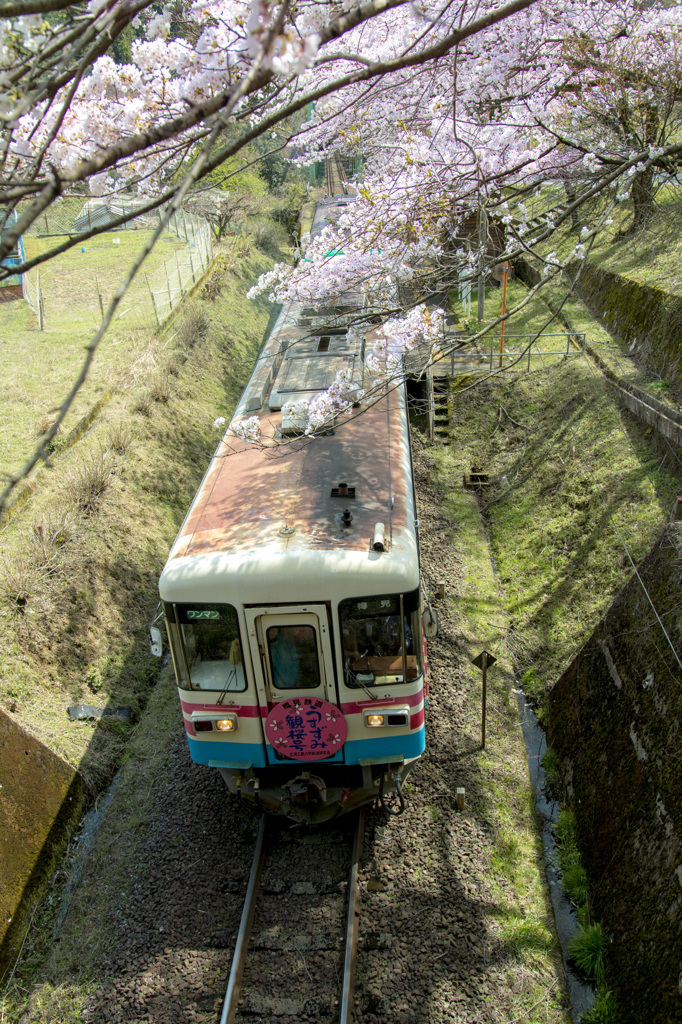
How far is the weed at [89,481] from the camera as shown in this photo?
999 cm

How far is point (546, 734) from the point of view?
7.66 meters

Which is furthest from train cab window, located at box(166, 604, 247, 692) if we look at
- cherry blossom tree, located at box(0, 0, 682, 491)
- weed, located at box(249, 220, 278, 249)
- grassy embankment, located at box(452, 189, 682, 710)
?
weed, located at box(249, 220, 278, 249)

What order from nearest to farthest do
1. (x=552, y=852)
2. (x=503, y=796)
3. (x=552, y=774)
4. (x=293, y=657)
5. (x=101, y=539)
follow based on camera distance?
(x=293, y=657) → (x=552, y=852) → (x=503, y=796) → (x=552, y=774) → (x=101, y=539)

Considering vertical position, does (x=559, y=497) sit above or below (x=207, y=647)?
below

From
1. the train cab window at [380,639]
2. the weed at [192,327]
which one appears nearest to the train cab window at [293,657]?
the train cab window at [380,639]

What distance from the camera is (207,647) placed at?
5707mm

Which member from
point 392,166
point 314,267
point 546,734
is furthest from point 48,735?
point 392,166

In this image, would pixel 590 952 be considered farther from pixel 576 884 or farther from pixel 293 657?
pixel 293 657

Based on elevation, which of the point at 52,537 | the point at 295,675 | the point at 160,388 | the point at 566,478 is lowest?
the point at 566,478

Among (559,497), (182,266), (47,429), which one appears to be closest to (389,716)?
(559,497)

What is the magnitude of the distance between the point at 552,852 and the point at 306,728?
2595 millimetres

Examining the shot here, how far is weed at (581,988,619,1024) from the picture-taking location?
194 inches

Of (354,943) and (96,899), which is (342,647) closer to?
(354,943)

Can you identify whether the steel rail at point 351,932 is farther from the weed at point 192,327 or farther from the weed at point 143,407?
the weed at point 192,327
